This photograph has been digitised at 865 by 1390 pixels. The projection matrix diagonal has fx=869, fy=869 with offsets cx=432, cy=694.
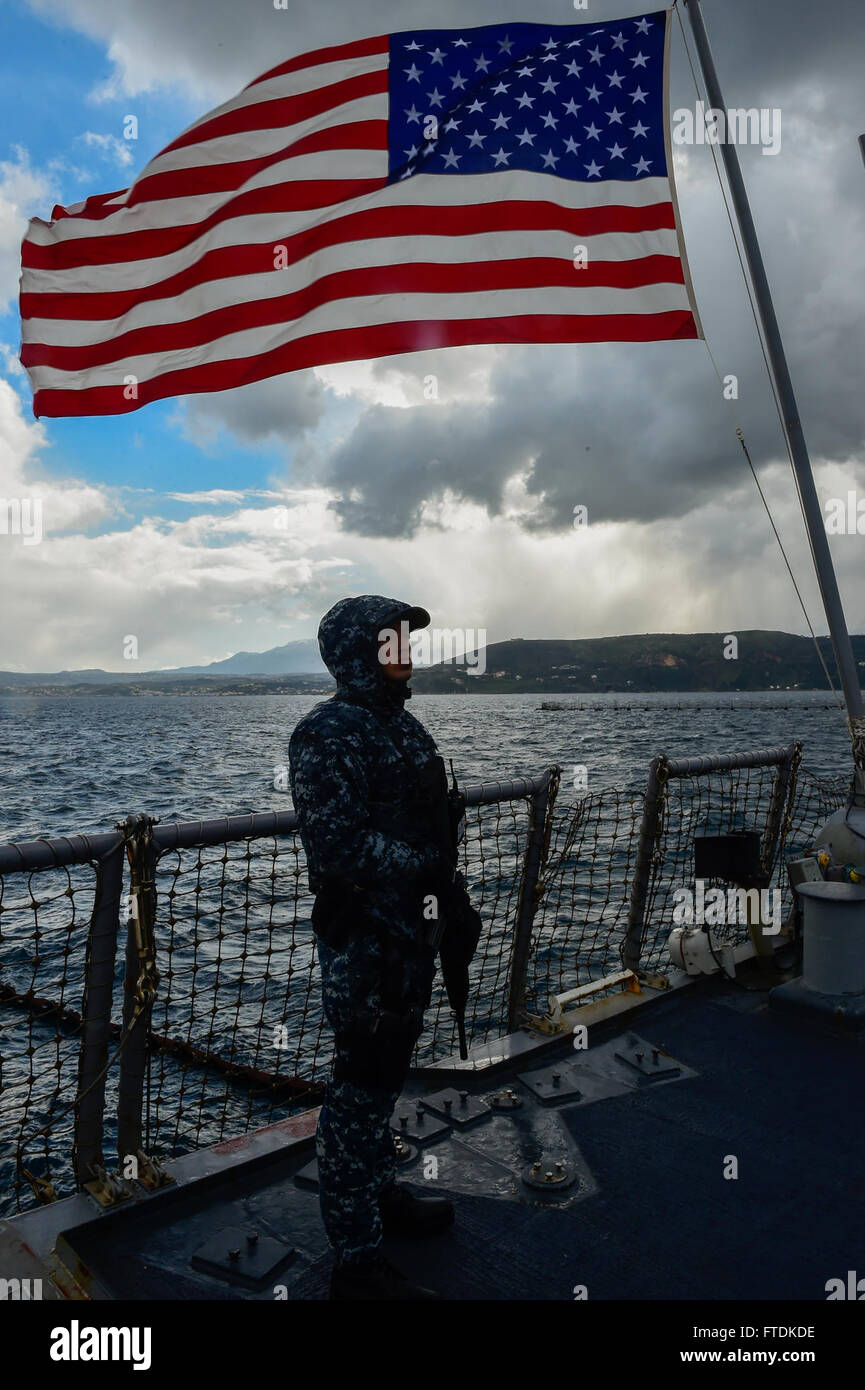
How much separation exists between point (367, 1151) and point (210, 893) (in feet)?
51.8

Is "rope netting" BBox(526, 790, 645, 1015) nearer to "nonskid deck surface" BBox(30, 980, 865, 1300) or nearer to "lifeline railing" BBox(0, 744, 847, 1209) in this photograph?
"lifeline railing" BBox(0, 744, 847, 1209)

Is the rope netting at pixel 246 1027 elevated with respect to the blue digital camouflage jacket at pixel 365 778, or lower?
lower

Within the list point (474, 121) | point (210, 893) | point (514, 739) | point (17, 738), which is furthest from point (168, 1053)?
point (17, 738)

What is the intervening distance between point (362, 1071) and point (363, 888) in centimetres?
57

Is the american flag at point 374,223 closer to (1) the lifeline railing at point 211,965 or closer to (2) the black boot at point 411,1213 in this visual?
(1) the lifeline railing at point 211,965

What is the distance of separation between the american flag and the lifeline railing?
10.2 feet

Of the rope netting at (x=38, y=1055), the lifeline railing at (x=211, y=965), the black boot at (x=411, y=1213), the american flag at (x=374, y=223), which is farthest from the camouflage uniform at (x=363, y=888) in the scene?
the american flag at (x=374, y=223)

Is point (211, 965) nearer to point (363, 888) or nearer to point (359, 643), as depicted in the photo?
point (363, 888)

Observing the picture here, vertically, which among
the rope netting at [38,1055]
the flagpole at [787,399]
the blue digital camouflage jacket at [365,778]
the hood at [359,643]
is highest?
the flagpole at [787,399]

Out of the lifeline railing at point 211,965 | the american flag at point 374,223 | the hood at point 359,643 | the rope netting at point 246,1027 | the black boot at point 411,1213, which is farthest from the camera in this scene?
the rope netting at point 246,1027

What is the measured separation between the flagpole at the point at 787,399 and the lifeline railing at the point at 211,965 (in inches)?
42.0

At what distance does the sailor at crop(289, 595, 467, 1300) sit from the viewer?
2541 mm

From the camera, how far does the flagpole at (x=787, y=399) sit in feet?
15.8

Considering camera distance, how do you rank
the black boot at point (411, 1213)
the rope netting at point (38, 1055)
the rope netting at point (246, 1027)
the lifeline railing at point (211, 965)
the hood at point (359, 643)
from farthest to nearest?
the rope netting at point (246, 1027) < the rope netting at point (38, 1055) < the lifeline railing at point (211, 965) < the black boot at point (411, 1213) < the hood at point (359, 643)
